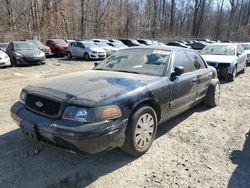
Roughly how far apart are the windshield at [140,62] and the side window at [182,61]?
0.64ft

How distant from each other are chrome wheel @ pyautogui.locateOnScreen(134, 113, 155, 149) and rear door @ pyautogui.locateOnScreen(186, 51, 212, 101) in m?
1.75

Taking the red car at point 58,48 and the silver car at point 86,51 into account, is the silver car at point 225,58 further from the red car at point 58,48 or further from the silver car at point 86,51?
the red car at point 58,48

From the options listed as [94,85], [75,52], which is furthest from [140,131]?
[75,52]

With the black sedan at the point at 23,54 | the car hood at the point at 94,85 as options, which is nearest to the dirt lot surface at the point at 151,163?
the car hood at the point at 94,85

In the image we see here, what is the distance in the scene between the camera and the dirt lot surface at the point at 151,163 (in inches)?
122

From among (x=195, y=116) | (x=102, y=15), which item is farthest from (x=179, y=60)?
(x=102, y=15)

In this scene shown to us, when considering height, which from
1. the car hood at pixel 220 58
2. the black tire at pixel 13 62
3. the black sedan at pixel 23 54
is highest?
the car hood at pixel 220 58

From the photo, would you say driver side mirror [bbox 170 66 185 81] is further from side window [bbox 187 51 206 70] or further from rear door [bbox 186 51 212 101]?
side window [bbox 187 51 206 70]

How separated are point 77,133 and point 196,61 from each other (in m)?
3.55

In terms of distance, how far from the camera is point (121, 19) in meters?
44.8

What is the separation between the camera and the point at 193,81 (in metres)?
4.92

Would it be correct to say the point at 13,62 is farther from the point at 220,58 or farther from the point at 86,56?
the point at 220,58

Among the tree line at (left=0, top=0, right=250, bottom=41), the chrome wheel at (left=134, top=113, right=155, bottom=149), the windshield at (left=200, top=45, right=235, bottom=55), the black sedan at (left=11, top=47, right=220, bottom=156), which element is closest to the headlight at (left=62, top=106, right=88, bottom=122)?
the black sedan at (left=11, top=47, right=220, bottom=156)

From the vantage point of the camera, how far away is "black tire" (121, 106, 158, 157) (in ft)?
11.1
